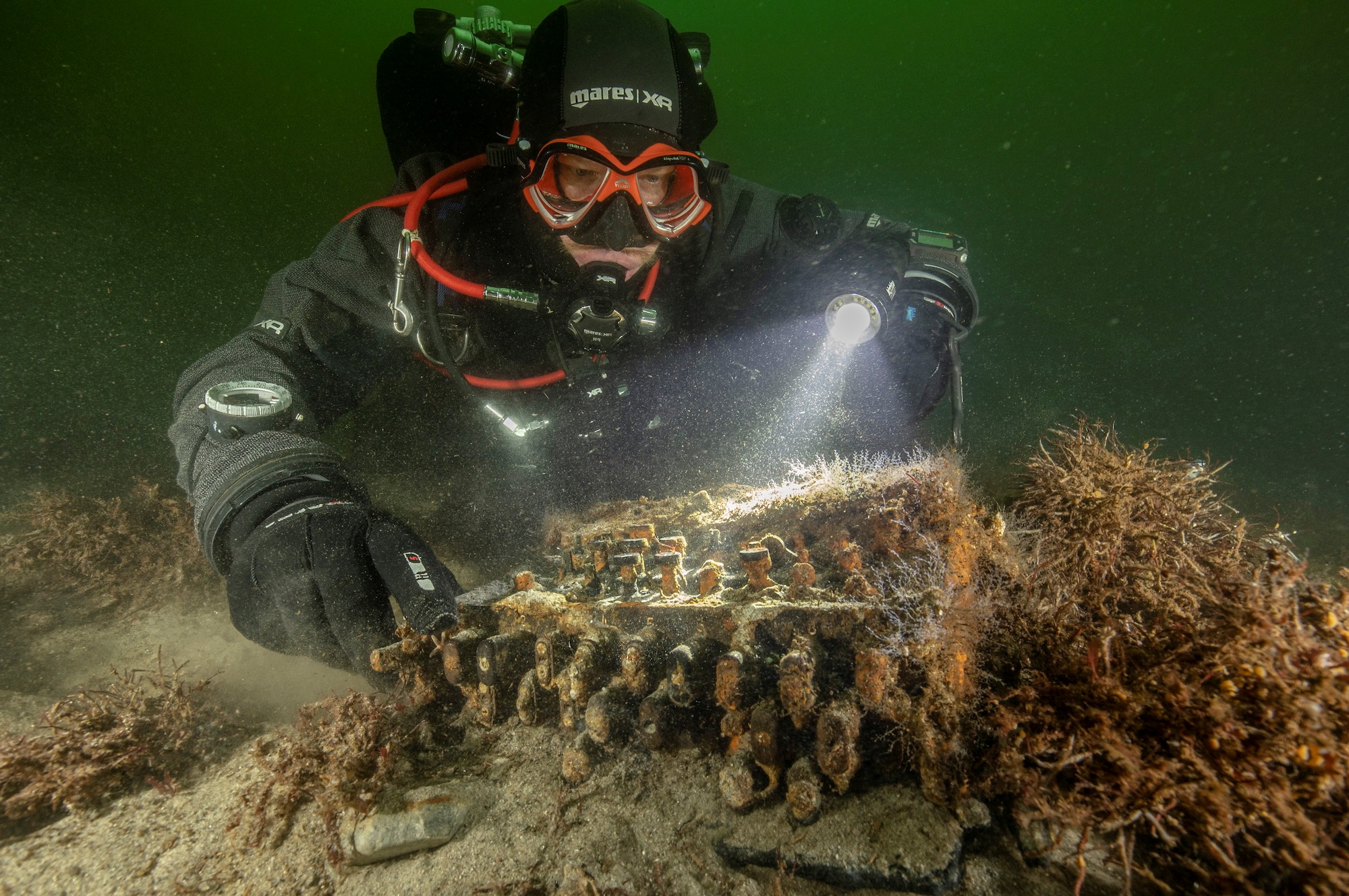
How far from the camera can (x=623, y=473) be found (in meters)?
4.90

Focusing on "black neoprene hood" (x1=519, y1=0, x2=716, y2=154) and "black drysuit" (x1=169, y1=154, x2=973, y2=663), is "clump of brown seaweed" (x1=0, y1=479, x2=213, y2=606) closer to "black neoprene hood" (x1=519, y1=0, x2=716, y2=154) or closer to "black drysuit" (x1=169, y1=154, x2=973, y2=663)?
"black drysuit" (x1=169, y1=154, x2=973, y2=663)

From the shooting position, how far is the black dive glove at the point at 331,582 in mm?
2400

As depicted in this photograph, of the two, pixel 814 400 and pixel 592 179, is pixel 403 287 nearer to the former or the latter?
pixel 592 179

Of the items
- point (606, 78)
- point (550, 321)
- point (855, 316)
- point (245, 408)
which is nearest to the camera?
point (245, 408)

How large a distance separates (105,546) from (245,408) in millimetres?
4117

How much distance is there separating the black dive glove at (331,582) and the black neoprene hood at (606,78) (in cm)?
286

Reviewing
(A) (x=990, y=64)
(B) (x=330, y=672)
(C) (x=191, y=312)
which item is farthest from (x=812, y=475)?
(A) (x=990, y=64)

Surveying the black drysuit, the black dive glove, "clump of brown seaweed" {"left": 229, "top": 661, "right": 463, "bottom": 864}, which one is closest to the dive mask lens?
the black drysuit

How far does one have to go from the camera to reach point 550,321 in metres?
3.88

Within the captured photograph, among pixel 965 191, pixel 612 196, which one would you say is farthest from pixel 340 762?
pixel 965 191

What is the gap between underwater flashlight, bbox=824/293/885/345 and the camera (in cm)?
356

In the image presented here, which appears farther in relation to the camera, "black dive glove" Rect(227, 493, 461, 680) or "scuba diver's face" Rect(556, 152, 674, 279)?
"scuba diver's face" Rect(556, 152, 674, 279)

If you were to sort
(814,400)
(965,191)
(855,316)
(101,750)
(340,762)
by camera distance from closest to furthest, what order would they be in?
(340,762) < (101,750) < (855,316) < (814,400) < (965,191)

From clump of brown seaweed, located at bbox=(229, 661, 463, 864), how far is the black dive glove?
0.31 m
